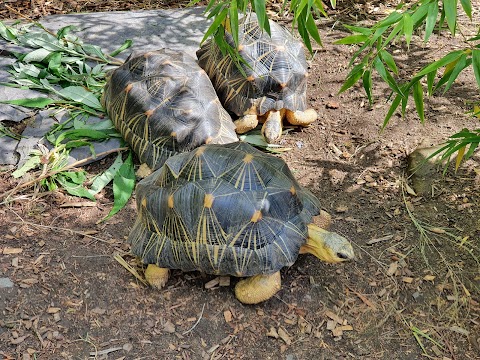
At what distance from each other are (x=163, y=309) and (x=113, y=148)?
1575 mm

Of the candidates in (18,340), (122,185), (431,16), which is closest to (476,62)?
(431,16)

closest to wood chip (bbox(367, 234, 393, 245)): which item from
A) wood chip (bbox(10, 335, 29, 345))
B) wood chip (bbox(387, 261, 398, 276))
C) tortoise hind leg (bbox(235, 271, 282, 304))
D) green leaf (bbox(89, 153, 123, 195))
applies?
wood chip (bbox(387, 261, 398, 276))

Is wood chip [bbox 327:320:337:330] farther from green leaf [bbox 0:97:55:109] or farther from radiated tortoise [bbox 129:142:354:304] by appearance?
green leaf [bbox 0:97:55:109]

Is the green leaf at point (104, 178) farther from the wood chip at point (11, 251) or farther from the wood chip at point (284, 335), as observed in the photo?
the wood chip at point (284, 335)

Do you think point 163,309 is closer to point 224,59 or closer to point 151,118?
point 151,118

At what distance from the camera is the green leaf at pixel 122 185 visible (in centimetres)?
357

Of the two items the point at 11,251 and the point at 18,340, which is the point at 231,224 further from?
the point at 11,251

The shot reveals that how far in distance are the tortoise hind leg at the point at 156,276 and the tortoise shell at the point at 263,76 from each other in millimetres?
1730

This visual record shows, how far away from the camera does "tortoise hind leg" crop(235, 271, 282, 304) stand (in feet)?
9.41

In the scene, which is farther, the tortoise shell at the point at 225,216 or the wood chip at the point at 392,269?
the wood chip at the point at 392,269

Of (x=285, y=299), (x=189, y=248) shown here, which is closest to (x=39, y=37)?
(x=189, y=248)

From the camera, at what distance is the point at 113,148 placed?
13.4 feet

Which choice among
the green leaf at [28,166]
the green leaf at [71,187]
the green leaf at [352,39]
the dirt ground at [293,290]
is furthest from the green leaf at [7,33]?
the green leaf at [352,39]

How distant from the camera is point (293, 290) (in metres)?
3.02
